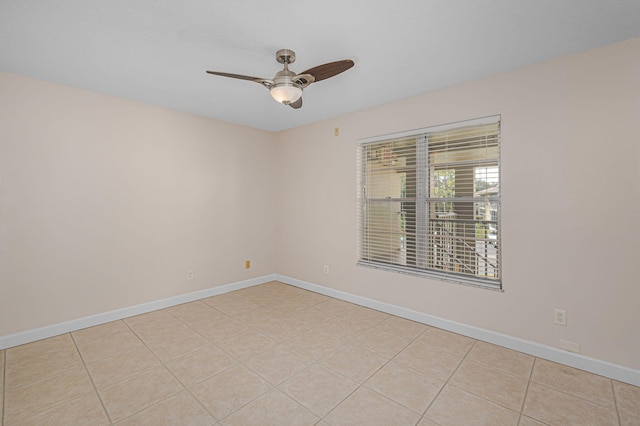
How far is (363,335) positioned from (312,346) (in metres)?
0.56

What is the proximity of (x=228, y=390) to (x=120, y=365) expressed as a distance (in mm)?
1020

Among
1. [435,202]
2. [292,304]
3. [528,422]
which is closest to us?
[528,422]

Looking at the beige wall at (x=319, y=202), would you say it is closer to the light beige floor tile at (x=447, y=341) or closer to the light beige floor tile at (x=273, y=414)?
the light beige floor tile at (x=447, y=341)

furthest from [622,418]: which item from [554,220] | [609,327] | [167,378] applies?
[167,378]

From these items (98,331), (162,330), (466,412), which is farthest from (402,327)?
(98,331)

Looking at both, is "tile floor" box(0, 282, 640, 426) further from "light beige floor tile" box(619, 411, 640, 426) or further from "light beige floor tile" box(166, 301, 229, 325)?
"light beige floor tile" box(166, 301, 229, 325)

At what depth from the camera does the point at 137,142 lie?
3.38 meters

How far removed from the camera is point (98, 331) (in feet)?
9.62

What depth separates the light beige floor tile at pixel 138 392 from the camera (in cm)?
183

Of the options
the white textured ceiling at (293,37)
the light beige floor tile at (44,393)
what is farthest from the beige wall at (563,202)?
the light beige floor tile at (44,393)

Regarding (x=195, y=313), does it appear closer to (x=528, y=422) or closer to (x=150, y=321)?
(x=150, y=321)

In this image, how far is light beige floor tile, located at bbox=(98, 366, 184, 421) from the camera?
1.83 m

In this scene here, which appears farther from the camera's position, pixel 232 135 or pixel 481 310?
pixel 232 135

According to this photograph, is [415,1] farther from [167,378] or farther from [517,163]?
[167,378]
